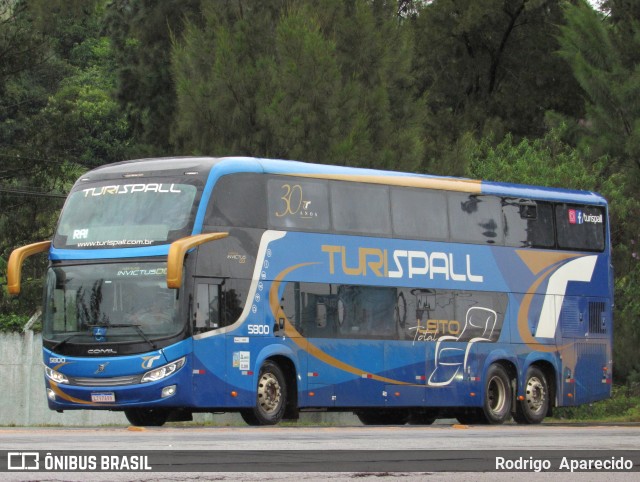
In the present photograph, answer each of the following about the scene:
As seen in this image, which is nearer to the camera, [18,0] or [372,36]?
[372,36]

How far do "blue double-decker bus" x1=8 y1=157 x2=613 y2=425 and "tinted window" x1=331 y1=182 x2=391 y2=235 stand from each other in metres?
0.03

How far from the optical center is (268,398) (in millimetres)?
22391

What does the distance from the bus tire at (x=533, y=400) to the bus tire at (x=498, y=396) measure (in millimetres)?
397

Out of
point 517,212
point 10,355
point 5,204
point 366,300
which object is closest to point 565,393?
point 517,212

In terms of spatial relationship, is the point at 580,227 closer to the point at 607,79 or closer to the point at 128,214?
the point at 128,214

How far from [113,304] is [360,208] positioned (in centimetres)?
462

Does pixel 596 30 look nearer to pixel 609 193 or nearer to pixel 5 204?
pixel 609 193

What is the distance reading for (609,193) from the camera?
35531mm

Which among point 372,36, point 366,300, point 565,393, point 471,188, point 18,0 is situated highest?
point 18,0

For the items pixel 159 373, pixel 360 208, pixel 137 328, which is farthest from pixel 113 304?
pixel 360 208

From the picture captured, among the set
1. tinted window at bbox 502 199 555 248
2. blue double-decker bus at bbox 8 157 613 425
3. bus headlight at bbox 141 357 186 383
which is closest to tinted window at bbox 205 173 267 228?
blue double-decker bus at bbox 8 157 613 425

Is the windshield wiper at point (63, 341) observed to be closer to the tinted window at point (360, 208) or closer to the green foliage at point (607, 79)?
the tinted window at point (360, 208)

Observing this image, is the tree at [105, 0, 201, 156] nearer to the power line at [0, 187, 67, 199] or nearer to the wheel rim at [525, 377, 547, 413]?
the power line at [0, 187, 67, 199]

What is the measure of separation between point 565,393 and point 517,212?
142 inches
